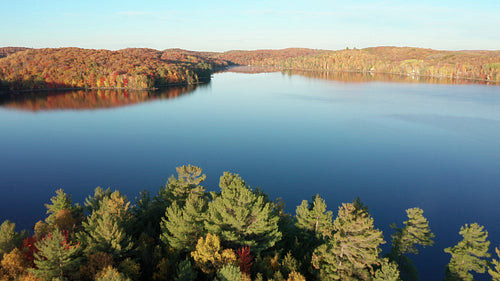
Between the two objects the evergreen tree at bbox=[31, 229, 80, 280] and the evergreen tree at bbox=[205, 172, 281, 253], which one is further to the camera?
the evergreen tree at bbox=[205, 172, 281, 253]

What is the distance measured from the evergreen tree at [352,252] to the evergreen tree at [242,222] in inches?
134

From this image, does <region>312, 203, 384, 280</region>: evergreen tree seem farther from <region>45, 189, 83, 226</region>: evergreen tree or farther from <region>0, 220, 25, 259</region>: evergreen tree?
<region>45, 189, 83, 226</region>: evergreen tree

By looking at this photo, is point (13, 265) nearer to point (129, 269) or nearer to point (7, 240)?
point (7, 240)

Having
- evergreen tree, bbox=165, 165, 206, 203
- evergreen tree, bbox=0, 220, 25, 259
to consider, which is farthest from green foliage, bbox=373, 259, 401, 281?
evergreen tree, bbox=0, 220, 25, 259

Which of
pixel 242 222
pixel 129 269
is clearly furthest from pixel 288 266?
pixel 129 269

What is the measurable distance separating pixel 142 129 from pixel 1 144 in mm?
26240

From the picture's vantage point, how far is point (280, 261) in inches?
731

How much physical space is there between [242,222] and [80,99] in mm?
110876

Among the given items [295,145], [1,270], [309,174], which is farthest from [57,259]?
[295,145]

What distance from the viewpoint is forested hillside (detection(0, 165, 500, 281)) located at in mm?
15250

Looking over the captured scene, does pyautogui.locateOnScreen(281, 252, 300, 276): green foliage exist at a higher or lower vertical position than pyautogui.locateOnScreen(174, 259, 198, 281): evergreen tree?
lower

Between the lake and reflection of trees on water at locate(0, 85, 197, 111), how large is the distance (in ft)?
6.77

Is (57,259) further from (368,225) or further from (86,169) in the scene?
(86,169)

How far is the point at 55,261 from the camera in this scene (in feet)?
50.1
